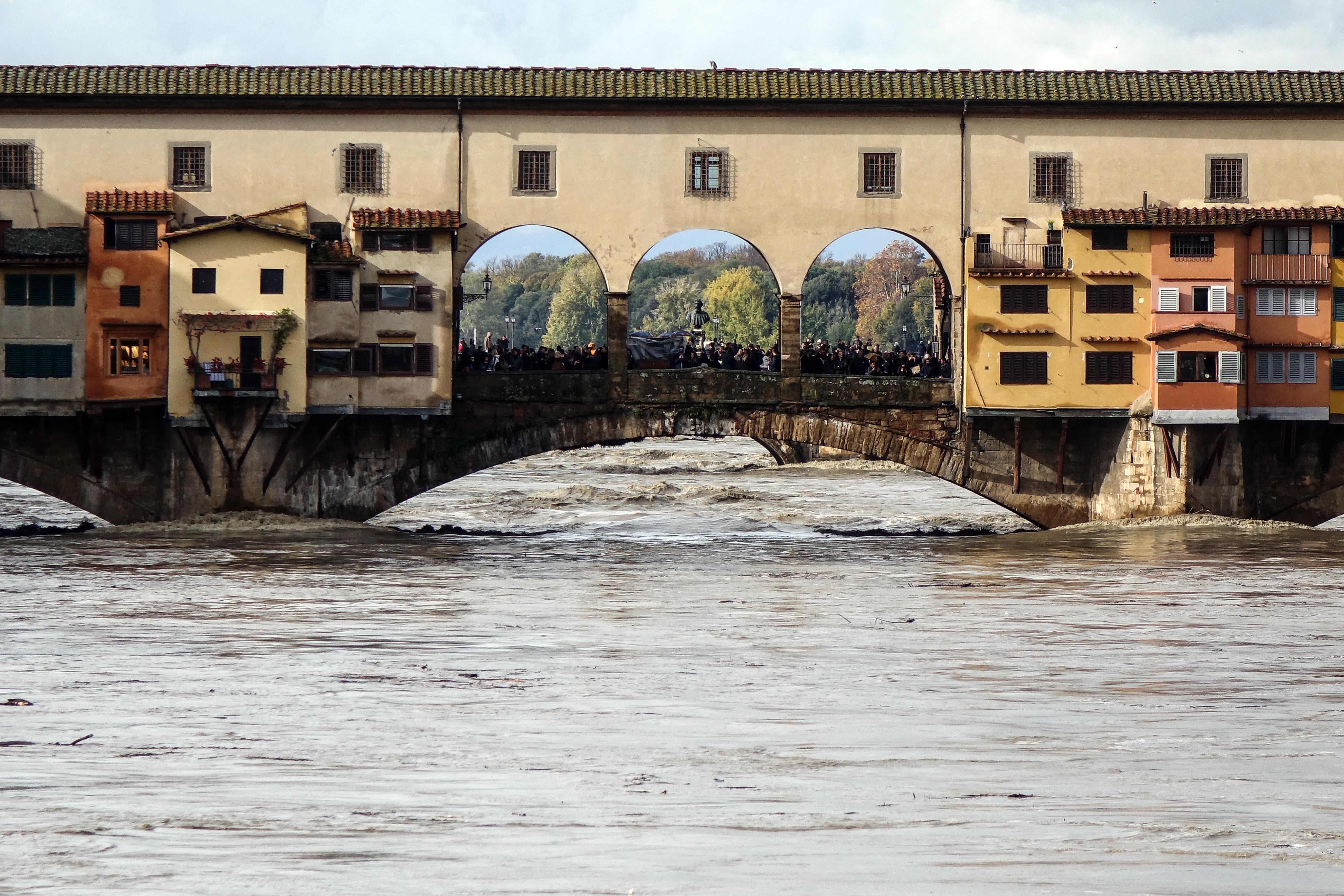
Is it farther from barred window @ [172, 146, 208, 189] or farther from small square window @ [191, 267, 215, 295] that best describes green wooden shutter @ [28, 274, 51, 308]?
barred window @ [172, 146, 208, 189]

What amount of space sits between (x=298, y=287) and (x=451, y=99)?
216 inches

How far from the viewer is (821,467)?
68.6 meters

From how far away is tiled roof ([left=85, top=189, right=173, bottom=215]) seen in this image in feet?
122

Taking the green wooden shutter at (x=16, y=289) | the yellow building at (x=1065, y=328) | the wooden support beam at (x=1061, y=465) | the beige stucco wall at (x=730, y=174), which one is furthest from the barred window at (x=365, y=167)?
the wooden support beam at (x=1061, y=465)

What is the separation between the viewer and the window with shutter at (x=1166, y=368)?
36719mm

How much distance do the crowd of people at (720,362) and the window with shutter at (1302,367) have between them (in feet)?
24.6

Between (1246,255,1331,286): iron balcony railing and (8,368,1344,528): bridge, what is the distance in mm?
3291

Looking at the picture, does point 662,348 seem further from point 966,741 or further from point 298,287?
point 966,741

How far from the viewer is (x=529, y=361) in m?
39.2

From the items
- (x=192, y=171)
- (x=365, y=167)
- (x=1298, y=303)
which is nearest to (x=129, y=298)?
(x=192, y=171)

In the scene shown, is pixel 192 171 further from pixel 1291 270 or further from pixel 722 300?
pixel 722 300

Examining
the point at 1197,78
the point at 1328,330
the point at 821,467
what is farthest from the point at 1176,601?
the point at 821,467

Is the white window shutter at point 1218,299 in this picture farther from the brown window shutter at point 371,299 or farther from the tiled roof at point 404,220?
the brown window shutter at point 371,299

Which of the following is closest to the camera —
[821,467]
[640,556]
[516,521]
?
[640,556]
